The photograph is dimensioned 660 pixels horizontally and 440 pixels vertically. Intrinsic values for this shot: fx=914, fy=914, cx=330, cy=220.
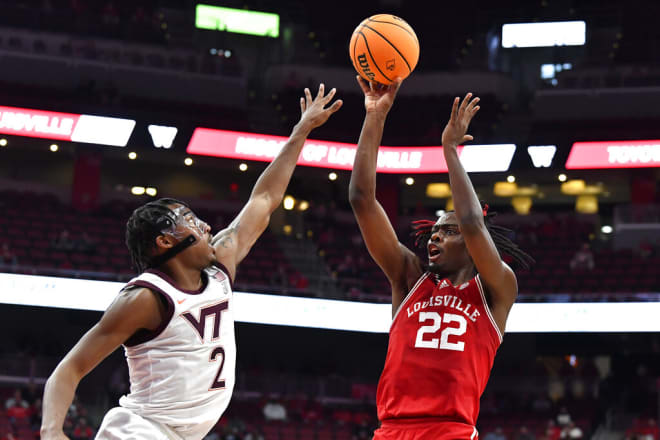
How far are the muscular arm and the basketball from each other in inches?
84.7

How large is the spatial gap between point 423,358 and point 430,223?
977 millimetres

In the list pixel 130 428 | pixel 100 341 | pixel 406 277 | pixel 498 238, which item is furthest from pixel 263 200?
pixel 130 428

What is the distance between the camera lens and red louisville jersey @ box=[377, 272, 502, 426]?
451cm

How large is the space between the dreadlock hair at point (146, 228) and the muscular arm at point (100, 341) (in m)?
0.32

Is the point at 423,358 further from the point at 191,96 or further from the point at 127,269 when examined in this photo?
the point at 191,96

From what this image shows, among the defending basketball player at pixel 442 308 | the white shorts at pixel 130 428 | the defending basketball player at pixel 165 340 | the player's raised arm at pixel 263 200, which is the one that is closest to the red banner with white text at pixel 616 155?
the player's raised arm at pixel 263 200

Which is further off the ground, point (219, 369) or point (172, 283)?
point (172, 283)

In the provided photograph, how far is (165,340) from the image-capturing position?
13.0 ft

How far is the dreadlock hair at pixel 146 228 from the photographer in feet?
13.8

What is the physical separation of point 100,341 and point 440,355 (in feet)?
5.59

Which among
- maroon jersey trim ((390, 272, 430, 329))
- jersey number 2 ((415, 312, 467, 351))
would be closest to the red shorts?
jersey number 2 ((415, 312, 467, 351))

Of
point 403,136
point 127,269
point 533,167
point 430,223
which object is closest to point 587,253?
point 533,167

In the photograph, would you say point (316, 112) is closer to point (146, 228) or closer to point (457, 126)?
point (457, 126)

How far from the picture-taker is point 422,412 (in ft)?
14.7
